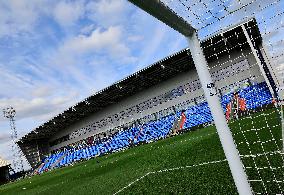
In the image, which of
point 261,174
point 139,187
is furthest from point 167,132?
point 261,174

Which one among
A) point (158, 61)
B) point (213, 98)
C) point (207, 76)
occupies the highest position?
point (158, 61)

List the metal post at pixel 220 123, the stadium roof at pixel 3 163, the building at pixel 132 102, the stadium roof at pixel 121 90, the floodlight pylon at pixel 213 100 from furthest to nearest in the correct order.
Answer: the stadium roof at pixel 3 163 < the building at pixel 132 102 < the stadium roof at pixel 121 90 < the metal post at pixel 220 123 < the floodlight pylon at pixel 213 100

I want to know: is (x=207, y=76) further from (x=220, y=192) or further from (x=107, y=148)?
(x=107, y=148)

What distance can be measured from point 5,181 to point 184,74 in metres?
27.3

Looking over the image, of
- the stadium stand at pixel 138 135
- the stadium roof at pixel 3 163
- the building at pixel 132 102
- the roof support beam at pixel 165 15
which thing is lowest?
the roof support beam at pixel 165 15

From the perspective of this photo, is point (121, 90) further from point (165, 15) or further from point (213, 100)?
point (165, 15)

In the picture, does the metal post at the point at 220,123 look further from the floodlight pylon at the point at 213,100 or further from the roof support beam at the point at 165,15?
the roof support beam at the point at 165,15

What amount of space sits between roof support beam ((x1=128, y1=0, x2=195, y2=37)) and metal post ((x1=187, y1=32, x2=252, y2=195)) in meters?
0.17

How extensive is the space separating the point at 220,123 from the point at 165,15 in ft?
3.41

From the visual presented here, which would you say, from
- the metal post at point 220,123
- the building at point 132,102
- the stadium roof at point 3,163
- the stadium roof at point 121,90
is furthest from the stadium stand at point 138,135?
the metal post at point 220,123

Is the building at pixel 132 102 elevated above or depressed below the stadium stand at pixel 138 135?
above

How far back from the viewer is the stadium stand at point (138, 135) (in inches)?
848

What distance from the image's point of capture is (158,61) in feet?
82.7

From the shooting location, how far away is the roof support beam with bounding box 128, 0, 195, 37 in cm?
209
